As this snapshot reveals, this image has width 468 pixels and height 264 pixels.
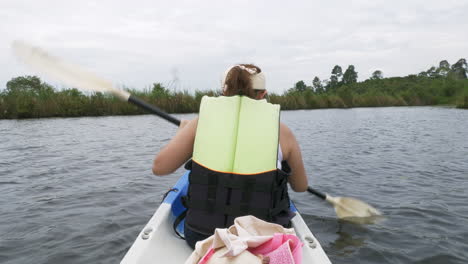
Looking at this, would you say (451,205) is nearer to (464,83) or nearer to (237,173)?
→ (237,173)

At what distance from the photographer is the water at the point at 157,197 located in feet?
9.98

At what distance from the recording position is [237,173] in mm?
1770

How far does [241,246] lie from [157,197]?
3.49m

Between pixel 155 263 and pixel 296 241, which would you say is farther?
pixel 155 263

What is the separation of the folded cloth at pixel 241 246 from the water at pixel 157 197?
5.69 ft

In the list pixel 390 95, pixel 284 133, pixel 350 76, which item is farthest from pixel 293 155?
pixel 350 76

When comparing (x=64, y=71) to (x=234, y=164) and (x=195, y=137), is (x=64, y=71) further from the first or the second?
(x=234, y=164)

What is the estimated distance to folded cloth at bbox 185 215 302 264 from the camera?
4.20ft

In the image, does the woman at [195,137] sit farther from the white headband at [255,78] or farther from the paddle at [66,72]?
the paddle at [66,72]

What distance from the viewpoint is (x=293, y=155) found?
1968 mm

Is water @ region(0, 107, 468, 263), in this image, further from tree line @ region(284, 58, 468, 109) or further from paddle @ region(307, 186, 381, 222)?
tree line @ region(284, 58, 468, 109)

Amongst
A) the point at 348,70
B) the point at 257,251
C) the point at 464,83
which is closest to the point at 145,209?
the point at 257,251

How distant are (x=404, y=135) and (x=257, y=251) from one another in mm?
10611

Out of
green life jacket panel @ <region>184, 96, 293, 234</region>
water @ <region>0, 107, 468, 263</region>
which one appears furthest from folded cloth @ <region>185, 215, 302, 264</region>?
water @ <region>0, 107, 468, 263</region>
